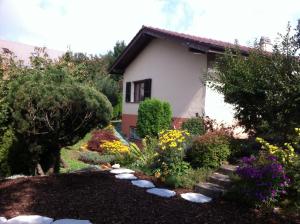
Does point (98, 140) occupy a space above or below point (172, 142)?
below

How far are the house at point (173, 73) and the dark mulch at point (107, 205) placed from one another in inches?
185

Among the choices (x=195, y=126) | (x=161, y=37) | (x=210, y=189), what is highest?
(x=161, y=37)

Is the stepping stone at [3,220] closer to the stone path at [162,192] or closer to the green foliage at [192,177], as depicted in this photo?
the stone path at [162,192]

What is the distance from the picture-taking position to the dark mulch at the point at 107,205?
525 centimetres

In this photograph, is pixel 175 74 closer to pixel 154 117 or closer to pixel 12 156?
pixel 154 117

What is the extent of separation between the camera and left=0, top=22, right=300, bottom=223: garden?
5637mm

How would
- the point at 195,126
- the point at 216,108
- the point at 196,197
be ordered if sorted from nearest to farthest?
the point at 196,197
the point at 195,126
the point at 216,108

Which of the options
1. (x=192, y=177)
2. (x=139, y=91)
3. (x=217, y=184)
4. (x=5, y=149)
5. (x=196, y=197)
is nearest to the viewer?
(x=196, y=197)

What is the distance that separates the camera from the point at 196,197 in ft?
20.9

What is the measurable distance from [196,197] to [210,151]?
1623 mm

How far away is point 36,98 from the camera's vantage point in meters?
7.11

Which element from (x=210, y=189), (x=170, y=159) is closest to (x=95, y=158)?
(x=170, y=159)

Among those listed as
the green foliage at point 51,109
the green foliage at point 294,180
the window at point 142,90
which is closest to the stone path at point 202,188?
the green foliage at point 294,180

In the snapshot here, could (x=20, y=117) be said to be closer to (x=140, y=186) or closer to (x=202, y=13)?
(x=140, y=186)
